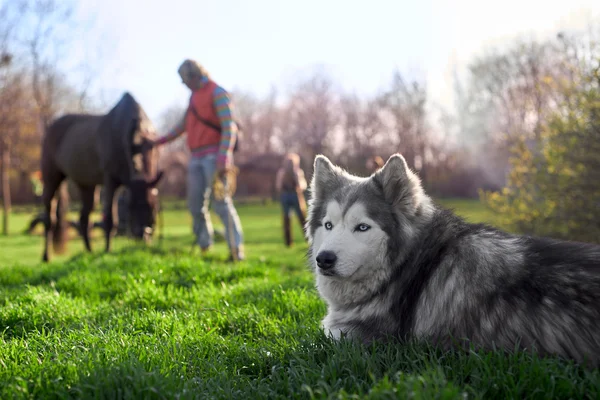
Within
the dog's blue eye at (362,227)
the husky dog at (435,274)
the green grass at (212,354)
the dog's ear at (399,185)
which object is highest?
the dog's ear at (399,185)

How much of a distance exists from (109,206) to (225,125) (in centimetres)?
358

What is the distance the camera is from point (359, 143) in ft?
138

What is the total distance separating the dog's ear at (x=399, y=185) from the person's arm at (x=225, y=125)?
15.5 feet

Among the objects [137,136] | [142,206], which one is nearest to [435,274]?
[142,206]

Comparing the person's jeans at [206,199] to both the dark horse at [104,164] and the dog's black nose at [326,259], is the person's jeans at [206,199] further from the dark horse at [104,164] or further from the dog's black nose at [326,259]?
the dog's black nose at [326,259]

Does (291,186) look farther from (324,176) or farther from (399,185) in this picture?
(399,185)

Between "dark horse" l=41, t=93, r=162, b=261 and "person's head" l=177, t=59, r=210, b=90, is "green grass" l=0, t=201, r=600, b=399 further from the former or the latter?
"person's head" l=177, t=59, r=210, b=90

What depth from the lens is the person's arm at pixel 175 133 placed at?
849 cm

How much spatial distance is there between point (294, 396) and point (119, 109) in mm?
8745

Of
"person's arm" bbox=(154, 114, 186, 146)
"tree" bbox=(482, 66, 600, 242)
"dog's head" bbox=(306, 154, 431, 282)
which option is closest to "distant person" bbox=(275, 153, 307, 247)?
"person's arm" bbox=(154, 114, 186, 146)

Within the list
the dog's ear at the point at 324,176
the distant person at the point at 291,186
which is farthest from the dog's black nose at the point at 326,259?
the distant person at the point at 291,186

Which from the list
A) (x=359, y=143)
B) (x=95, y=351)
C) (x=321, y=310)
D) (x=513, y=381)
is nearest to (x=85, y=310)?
(x=95, y=351)

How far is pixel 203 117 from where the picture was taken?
800 cm

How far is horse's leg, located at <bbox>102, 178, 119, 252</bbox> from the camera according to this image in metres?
9.73
